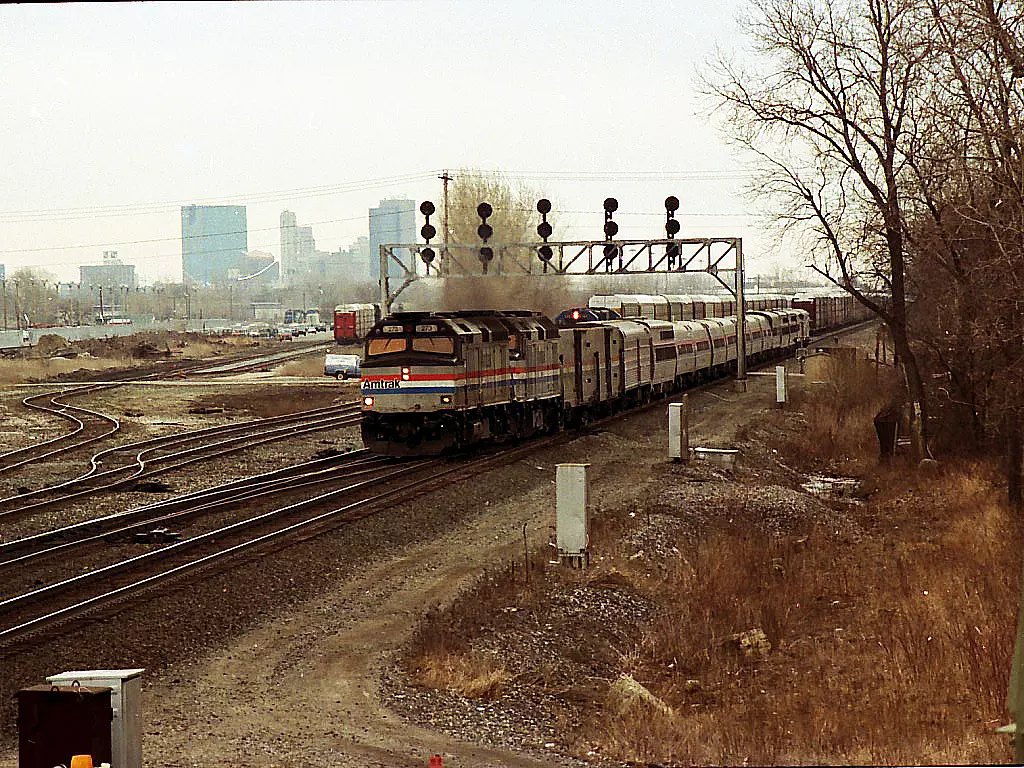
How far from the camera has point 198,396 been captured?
42000 millimetres

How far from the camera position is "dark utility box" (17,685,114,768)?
20.0ft

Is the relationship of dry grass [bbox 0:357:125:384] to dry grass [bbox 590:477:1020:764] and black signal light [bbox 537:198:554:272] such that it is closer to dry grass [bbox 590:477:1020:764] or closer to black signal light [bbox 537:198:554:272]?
black signal light [bbox 537:198:554:272]

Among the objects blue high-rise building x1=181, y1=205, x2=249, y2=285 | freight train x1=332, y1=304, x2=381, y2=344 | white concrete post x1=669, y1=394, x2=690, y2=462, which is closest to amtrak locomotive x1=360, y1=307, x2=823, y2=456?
white concrete post x1=669, y1=394, x2=690, y2=462

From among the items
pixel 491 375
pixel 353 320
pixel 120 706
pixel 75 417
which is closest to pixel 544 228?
pixel 491 375

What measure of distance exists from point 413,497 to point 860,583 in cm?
707

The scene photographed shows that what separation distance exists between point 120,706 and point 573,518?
8.55m

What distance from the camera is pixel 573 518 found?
560 inches

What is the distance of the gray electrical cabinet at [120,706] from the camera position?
6.11 m

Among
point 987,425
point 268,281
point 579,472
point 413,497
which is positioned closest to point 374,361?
point 413,497

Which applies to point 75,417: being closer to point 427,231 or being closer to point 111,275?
point 427,231

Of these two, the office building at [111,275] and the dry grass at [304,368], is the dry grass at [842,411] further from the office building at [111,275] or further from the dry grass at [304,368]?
the office building at [111,275]

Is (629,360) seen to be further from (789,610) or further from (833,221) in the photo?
(789,610)

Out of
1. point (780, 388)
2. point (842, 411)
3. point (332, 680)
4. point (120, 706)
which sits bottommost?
point (842, 411)

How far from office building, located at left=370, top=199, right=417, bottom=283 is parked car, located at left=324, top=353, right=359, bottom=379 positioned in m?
12.6
